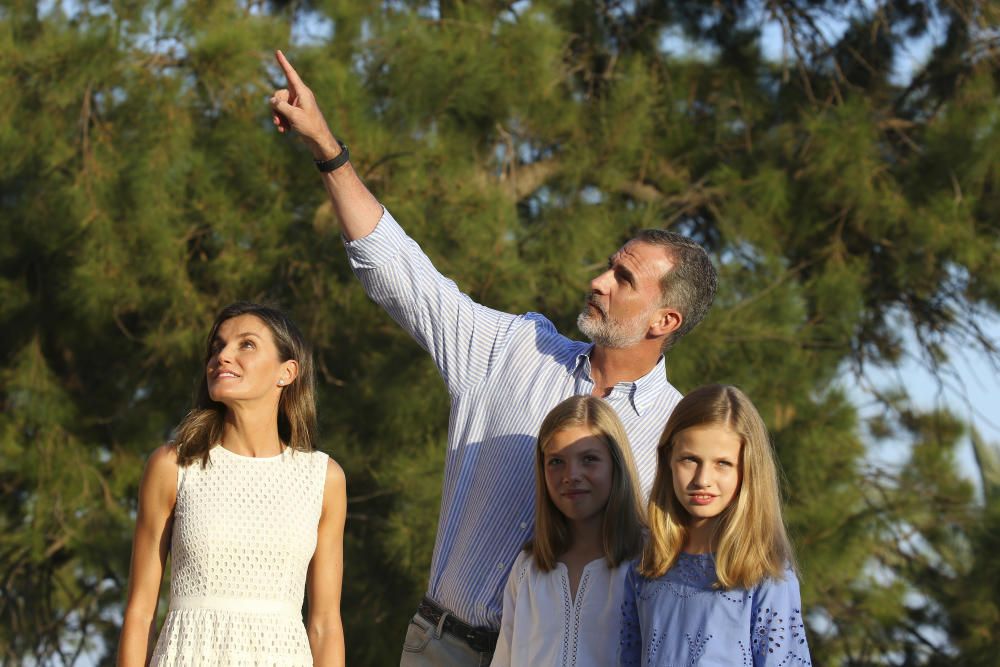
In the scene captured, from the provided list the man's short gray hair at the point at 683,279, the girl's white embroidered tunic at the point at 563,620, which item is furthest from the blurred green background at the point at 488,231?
the girl's white embroidered tunic at the point at 563,620

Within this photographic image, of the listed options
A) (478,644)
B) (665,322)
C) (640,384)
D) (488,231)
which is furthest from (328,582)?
(488,231)

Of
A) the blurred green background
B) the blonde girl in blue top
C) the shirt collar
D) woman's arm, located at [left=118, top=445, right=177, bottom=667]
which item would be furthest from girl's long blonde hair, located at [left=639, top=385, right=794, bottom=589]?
the blurred green background

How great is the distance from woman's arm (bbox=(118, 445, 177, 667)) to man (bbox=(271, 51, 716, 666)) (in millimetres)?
439

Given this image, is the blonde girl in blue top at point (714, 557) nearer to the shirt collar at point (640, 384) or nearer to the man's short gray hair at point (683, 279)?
the shirt collar at point (640, 384)

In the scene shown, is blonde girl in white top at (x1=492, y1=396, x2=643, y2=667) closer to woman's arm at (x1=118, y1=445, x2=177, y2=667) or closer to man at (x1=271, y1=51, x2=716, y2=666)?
man at (x1=271, y1=51, x2=716, y2=666)

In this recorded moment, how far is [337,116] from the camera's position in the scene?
5008 mm

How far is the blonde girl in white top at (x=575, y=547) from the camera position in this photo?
222cm

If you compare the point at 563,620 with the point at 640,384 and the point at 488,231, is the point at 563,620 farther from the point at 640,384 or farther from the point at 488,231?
the point at 488,231

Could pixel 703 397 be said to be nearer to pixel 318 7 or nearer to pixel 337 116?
pixel 337 116

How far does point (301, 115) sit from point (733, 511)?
99cm

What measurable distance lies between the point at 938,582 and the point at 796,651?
13.0 feet

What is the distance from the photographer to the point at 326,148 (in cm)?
244

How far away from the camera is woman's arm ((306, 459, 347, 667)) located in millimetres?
2420

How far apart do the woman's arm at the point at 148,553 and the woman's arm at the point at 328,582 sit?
0.27 meters
